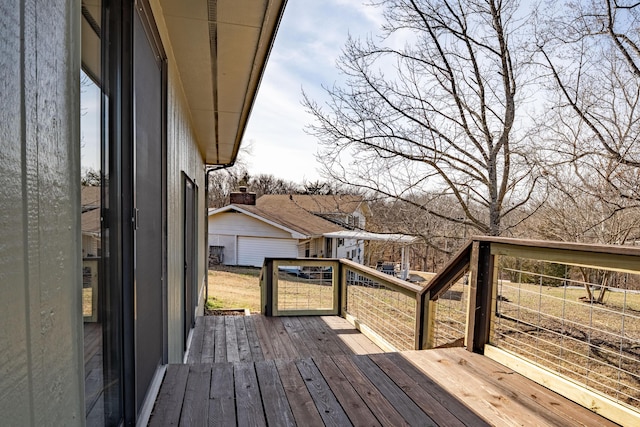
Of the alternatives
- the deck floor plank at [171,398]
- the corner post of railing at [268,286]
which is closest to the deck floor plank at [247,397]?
the deck floor plank at [171,398]

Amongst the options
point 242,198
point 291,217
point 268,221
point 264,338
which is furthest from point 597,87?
point 291,217

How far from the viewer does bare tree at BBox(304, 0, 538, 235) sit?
7.29 metres

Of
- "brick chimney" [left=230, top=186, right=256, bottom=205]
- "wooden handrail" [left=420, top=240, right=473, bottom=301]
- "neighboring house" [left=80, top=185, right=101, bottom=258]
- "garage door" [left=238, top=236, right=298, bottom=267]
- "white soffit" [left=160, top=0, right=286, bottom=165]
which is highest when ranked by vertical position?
"white soffit" [left=160, top=0, right=286, bottom=165]

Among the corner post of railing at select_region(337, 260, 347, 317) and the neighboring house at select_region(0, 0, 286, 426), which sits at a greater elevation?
the neighboring house at select_region(0, 0, 286, 426)

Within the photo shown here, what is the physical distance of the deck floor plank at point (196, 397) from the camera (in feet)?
6.30

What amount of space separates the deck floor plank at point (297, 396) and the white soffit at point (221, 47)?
2151mm

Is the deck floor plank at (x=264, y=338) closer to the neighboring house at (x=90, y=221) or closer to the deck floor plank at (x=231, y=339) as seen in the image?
the deck floor plank at (x=231, y=339)

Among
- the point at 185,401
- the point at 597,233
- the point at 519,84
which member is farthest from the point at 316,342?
the point at 519,84

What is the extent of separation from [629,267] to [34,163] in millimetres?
2403

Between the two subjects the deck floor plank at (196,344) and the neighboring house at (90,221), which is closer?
the neighboring house at (90,221)

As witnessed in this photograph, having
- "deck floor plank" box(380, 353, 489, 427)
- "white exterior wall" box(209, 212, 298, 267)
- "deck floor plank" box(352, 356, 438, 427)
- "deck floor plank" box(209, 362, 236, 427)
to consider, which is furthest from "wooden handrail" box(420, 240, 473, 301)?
"white exterior wall" box(209, 212, 298, 267)

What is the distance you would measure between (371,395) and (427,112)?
6.34 m

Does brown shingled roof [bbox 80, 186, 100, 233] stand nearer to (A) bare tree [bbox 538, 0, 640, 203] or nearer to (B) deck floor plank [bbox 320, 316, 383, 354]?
(B) deck floor plank [bbox 320, 316, 383, 354]

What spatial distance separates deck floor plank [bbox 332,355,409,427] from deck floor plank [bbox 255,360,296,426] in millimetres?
441
